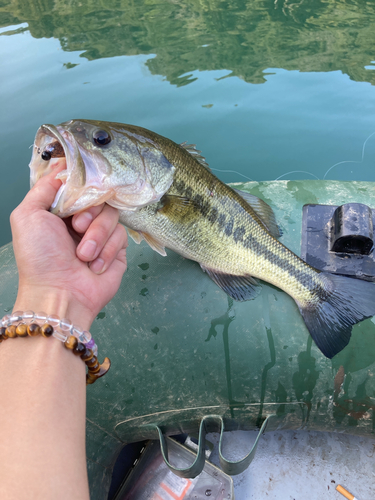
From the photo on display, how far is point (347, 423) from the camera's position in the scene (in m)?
1.82

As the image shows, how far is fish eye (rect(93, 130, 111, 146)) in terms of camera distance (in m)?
1.68

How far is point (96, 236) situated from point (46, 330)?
1.65ft

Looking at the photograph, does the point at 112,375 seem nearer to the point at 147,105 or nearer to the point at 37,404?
the point at 37,404

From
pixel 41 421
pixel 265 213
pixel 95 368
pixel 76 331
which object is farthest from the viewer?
pixel 265 213

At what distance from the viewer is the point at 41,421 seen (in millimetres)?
907

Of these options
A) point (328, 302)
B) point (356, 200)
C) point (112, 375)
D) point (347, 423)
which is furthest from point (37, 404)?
point (356, 200)

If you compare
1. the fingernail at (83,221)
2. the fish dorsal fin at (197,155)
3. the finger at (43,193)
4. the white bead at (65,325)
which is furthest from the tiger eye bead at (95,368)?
the fish dorsal fin at (197,155)

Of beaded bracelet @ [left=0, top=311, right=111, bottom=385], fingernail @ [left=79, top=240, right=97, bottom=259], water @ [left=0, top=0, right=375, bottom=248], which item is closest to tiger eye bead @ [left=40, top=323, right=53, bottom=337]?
beaded bracelet @ [left=0, top=311, right=111, bottom=385]

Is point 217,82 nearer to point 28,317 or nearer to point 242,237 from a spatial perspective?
point 242,237

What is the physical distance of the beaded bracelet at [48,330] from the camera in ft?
3.61

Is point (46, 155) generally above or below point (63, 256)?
above

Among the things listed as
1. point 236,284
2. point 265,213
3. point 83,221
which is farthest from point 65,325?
point 265,213

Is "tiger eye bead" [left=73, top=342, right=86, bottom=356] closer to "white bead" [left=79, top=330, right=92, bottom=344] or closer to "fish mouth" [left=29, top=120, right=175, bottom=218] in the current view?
"white bead" [left=79, top=330, right=92, bottom=344]

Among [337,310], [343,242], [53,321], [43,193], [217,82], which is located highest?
[43,193]
